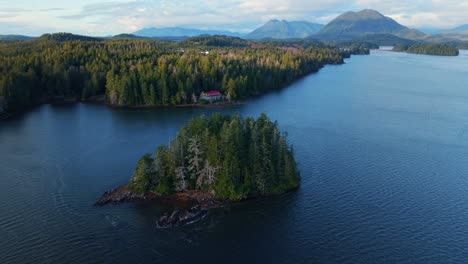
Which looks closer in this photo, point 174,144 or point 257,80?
point 174,144

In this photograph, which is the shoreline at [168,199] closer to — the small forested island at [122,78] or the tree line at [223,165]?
the tree line at [223,165]

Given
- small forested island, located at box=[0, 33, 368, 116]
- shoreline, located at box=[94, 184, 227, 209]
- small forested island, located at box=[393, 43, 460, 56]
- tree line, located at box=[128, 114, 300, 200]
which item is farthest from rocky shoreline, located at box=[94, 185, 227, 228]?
small forested island, located at box=[393, 43, 460, 56]

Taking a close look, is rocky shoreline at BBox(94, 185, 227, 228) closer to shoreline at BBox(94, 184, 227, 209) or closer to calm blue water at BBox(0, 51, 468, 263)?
shoreline at BBox(94, 184, 227, 209)

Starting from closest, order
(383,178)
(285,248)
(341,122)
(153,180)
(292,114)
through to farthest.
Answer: (285,248), (153,180), (383,178), (341,122), (292,114)

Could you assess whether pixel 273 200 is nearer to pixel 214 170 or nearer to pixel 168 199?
pixel 214 170

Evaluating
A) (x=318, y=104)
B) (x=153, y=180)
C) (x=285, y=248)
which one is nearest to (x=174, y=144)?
(x=153, y=180)

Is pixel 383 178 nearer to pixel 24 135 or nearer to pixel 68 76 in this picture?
pixel 24 135

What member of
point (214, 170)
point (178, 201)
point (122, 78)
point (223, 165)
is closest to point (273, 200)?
point (223, 165)
